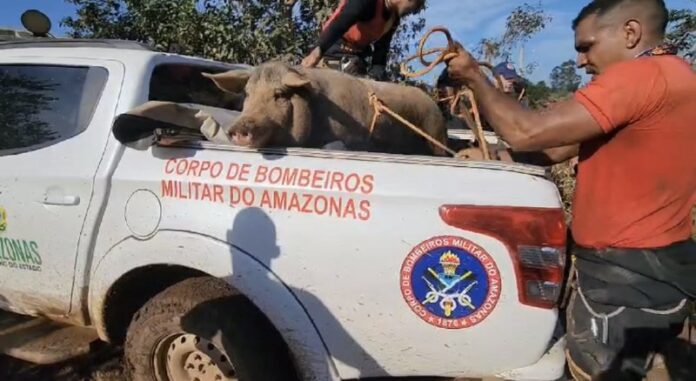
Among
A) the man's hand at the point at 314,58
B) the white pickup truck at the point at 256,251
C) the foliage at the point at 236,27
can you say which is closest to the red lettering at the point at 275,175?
the white pickup truck at the point at 256,251

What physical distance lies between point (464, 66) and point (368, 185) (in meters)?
0.61

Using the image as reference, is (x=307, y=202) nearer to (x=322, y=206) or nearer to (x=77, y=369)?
(x=322, y=206)

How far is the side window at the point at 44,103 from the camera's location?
10.9 feet

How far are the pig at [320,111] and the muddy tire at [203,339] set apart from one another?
758 mm

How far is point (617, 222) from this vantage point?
2367 mm

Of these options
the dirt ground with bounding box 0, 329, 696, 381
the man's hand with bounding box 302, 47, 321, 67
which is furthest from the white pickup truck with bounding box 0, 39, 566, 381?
the man's hand with bounding box 302, 47, 321, 67

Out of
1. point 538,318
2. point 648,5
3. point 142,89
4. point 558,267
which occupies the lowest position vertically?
point 538,318

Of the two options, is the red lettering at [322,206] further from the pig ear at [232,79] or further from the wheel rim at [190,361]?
the pig ear at [232,79]

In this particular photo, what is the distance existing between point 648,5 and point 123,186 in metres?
2.45

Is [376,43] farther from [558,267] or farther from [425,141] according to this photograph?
[558,267]

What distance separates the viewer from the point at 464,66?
240 centimetres

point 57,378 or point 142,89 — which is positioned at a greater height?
point 142,89

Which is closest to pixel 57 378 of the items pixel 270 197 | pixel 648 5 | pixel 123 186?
pixel 123 186

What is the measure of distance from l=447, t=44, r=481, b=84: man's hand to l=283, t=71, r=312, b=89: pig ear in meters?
0.93
